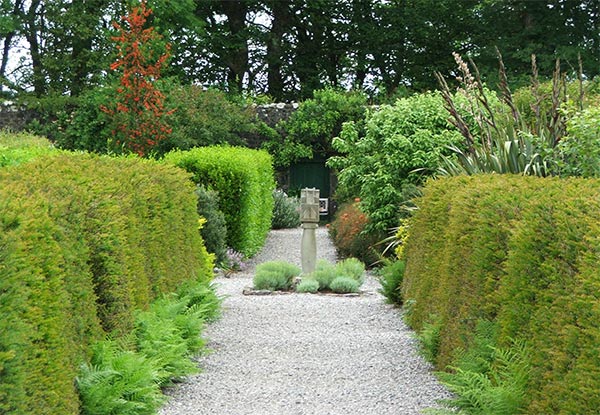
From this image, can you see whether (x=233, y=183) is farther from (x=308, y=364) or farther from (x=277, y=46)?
(x=277, y=46)

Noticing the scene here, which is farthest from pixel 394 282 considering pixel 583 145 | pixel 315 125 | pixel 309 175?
pixel 309 175

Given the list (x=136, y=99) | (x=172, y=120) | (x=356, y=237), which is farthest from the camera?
(x=172, y=120)

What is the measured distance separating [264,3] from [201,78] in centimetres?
364

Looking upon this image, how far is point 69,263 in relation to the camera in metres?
5.18

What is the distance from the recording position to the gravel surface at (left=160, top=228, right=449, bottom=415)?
21.1 feet

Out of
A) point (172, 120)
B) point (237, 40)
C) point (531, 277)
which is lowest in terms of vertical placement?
point (531, 277)

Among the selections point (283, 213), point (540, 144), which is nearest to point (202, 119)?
point (283, 213)

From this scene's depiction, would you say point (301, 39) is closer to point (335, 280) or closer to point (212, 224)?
point (212, 224)

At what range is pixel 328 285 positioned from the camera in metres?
13.0

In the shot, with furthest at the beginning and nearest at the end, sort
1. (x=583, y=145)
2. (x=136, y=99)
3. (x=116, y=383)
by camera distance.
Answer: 1. (x=136, y=99)
2. (x=583, y=145)
3. (x=116, y=383)

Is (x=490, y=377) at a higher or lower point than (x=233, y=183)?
lower

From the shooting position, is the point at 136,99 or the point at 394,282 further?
the point at 136,99

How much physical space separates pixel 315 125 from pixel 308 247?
13.1 m

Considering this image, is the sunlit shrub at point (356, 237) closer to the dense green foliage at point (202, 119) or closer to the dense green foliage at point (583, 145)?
the dense green foliage at point (202, 119)
